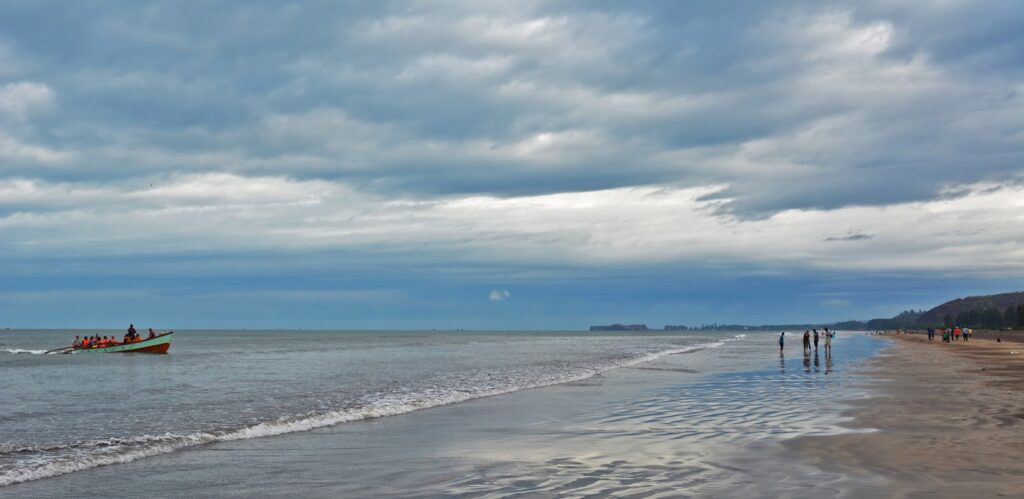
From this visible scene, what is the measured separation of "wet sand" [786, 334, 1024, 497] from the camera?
373 inches

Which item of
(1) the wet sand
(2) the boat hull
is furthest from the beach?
(2) the boat hull

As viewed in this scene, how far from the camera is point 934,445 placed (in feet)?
41.6

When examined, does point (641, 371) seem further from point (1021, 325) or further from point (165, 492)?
point (1021, 325)

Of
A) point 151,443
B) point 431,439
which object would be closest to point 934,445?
point 431,439

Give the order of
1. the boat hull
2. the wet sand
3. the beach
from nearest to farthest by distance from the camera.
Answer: the wet sand, the beach, the boat hull

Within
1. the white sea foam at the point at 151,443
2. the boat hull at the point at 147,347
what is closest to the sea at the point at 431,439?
the white sea foam at the point at 151,443

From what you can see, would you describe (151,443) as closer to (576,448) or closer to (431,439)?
(431,439)

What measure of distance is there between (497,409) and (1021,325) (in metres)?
178

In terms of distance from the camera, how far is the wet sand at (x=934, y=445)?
9477mm

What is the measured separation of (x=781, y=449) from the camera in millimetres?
12562

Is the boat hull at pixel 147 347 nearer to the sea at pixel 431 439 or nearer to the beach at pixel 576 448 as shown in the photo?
the sea at pixel 431 439

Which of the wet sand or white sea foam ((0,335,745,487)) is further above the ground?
the wet sand

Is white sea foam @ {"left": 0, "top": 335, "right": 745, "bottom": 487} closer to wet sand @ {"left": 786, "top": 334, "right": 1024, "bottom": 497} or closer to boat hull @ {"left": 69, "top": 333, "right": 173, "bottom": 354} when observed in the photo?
wet sand @ {"left": 786, "top": 334, "right": 1024, "bottom": 497}

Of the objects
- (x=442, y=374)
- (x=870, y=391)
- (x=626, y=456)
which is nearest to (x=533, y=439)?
(x=626, y=456)
